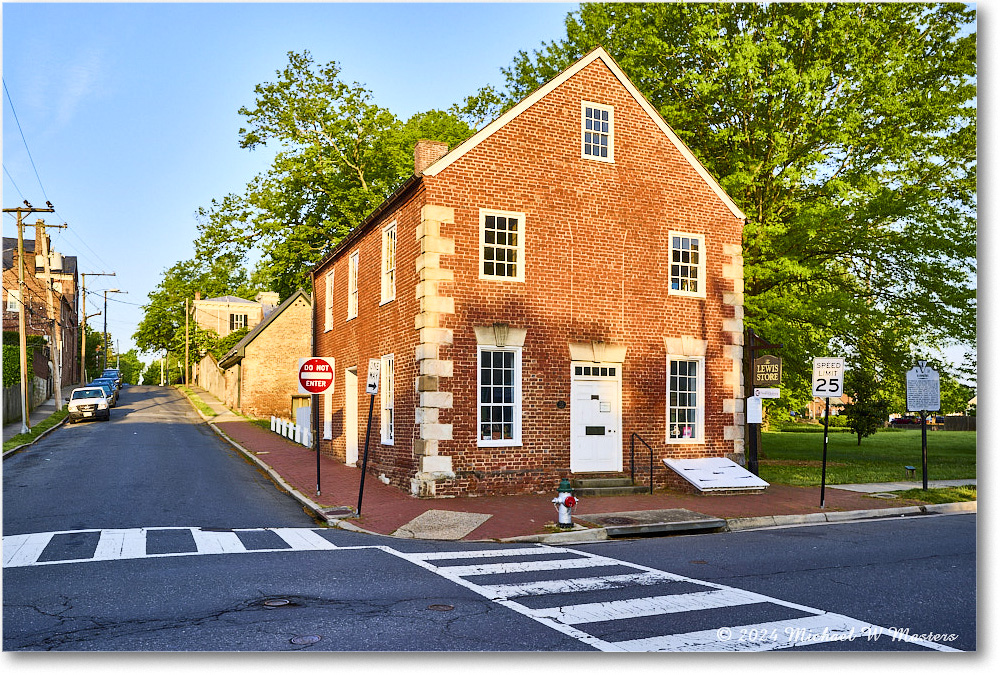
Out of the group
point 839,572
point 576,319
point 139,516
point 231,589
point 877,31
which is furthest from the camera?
point 877,31

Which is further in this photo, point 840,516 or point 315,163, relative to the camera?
point 315,163

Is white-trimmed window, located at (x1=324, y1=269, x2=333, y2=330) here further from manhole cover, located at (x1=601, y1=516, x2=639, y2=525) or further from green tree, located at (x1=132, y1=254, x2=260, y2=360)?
green tree, located at (x1=132, y1=254, x2=260, y2=360)

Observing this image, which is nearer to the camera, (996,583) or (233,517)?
(996,583)

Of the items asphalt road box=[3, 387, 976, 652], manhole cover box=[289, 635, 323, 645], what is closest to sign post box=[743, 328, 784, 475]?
asphalt road box=[3, 387, 976, 652]

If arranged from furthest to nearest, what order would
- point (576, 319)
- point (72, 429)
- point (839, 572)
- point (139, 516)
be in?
point (72, 429), point (576, 319), point (139, 516), point (839, 572)

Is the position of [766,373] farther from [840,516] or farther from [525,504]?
[525,504]

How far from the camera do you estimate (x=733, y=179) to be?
23.9 meters

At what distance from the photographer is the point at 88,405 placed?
122 feet

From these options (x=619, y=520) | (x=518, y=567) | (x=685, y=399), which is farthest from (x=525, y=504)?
(x=685, y=399)

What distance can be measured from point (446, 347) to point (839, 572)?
9.20 m

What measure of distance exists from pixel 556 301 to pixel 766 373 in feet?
16.5

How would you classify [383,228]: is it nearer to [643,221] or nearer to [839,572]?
[643,221]

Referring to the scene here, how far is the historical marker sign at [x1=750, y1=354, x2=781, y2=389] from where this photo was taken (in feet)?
58.7

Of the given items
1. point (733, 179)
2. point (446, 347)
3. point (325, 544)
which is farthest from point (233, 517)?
point (733, 179)
